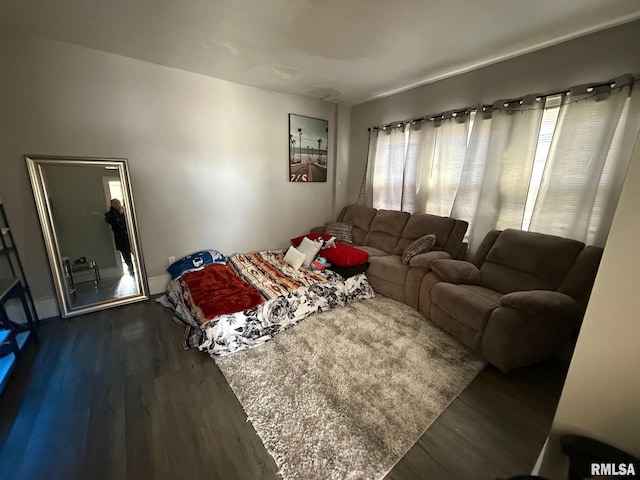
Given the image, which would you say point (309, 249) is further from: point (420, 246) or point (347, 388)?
point (347, 388)

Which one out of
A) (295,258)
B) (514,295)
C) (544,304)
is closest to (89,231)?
(295,258)

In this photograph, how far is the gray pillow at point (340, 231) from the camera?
12.7 ft

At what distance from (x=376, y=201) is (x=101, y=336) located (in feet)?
12.1

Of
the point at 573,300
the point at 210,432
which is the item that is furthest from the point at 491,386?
the point at 210,432

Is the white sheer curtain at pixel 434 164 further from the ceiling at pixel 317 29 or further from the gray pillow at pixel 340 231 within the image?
the gray pillow at pixel 340 231

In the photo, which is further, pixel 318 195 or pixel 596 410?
pixel 318 195

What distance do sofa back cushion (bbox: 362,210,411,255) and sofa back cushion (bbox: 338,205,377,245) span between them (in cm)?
8

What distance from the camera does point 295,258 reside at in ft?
10.3

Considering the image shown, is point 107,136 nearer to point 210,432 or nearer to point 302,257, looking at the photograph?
point 302,257

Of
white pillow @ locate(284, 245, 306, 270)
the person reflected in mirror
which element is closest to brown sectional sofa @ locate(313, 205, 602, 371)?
white pillow @ locate(284, 245, 306, 270)

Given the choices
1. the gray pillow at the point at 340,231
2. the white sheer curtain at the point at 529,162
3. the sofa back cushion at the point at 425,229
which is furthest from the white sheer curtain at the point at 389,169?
the gray pillow at the point at 340,231

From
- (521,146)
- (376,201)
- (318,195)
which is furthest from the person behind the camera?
(318,195)

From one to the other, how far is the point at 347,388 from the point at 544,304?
1493 mm

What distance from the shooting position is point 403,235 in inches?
132
